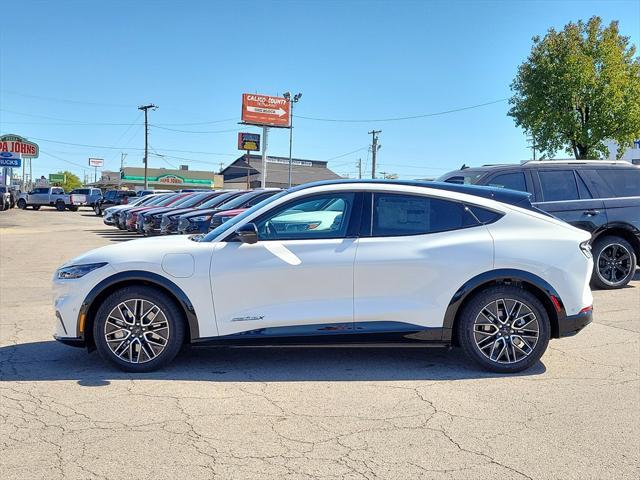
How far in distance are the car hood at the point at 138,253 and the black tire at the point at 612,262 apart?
284 inches

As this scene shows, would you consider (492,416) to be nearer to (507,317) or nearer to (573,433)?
(573,433)

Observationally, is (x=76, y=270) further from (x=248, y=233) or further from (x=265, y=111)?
(x=265, y=111)

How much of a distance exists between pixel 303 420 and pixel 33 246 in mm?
15560

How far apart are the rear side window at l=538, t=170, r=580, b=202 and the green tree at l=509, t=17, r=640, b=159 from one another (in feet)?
61.5

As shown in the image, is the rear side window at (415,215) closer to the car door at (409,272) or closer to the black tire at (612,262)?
the car door at (409,272)

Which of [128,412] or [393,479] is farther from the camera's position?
[128,412]

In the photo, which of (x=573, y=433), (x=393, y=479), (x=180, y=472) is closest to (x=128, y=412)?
(x=180, y=472)

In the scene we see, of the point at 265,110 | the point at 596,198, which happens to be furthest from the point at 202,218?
the point at 265,110

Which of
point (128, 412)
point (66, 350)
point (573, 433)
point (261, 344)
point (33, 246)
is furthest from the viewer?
point (33, 246)

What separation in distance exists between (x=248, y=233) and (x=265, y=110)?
54016 millimetres

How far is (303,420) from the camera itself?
4.12 metres

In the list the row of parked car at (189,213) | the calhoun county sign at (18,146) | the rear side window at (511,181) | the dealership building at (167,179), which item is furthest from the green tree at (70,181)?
the rear side window at (511,181)

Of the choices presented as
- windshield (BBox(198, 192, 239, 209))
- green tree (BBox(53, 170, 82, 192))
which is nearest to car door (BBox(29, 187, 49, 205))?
windshield (BBox(198, 192, 239, 209))

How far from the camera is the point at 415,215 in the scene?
5.24 m
